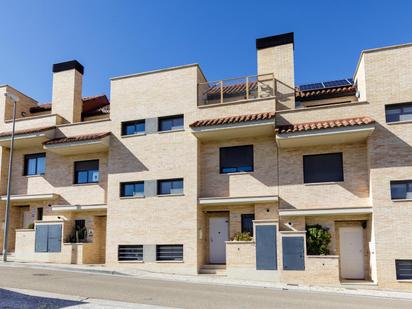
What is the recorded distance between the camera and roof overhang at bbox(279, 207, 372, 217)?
16547mm

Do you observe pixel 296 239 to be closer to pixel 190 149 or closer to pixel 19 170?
pixel 190 149

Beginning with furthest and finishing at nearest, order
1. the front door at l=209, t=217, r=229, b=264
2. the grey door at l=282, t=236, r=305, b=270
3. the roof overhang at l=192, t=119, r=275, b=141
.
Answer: the front door at l=209, t=217, r=229, b=264 < the roof overhang at l=192, t=119, r=275, b=141 < the grey door at l=282, t=236, r=305, b=270

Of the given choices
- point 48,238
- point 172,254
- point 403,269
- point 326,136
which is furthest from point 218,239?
point 48,238

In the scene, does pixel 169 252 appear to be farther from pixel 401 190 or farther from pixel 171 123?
pixel 401 190

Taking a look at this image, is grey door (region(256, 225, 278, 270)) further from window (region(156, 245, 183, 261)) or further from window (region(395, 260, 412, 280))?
window (region(395, 260, 412, 280))

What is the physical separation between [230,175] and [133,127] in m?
6.24

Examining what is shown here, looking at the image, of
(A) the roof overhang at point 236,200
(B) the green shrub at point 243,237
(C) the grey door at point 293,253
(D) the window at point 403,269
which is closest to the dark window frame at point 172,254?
(A) the roof overhang at point 236,200

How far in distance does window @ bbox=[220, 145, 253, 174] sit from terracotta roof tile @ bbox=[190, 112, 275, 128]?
5.63 ft

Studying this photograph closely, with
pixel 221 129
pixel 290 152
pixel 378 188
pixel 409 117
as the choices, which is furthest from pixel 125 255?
pixel 409 117

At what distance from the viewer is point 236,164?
19.5 m

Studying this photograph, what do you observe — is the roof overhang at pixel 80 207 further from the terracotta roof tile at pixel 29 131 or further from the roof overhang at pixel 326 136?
the roof overhang at pixel 326 136

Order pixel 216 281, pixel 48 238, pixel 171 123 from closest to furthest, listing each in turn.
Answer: pixel 216 281 → pixel 171 123 → pixel 48 238

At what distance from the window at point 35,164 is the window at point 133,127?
619cm

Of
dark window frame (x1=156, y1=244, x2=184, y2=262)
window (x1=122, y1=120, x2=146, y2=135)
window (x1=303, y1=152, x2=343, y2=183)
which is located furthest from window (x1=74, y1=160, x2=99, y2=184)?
window (x1=303, y1=152, x2=343, y2=183)
